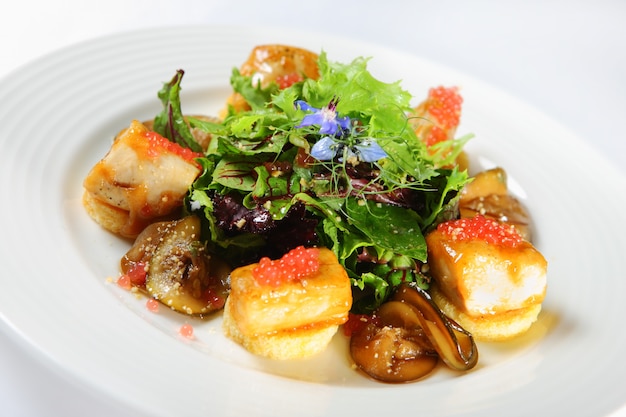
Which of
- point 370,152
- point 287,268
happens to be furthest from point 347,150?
point 287,268

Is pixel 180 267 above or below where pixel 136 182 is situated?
below

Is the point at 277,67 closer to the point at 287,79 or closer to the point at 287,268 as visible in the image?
the point at 287,79

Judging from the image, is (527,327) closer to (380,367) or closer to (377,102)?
(380,367)

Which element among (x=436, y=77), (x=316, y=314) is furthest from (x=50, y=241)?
(x=436, y=77)

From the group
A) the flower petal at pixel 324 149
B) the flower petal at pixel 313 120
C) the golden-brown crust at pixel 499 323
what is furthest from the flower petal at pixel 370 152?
the golden-brown crust at pixel 499 323

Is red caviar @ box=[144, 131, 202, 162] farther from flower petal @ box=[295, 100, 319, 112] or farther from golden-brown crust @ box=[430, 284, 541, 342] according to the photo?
golden-brown crust @ box=[430, 284, 541, 342]

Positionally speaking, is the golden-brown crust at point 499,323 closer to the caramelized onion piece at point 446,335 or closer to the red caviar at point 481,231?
the caramelized onion piece at point 446,335
